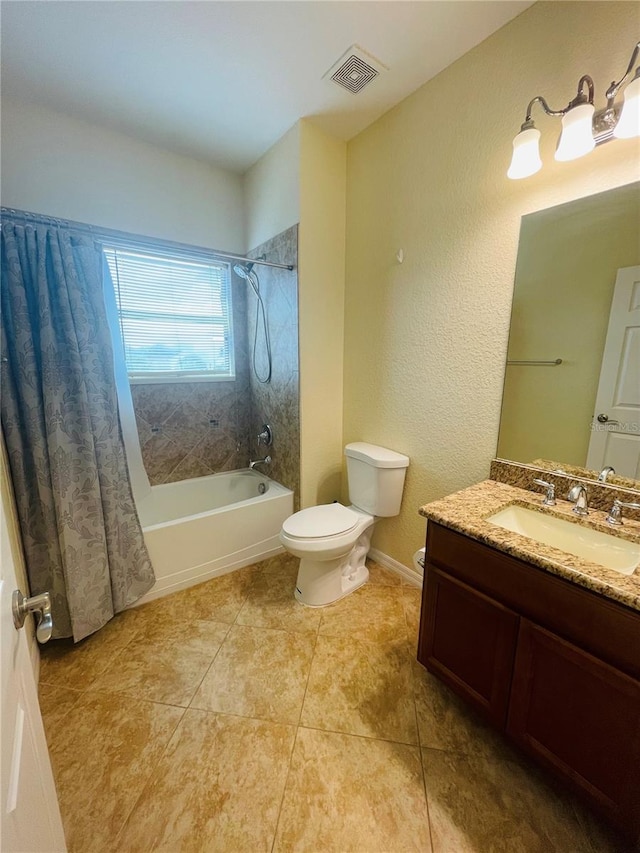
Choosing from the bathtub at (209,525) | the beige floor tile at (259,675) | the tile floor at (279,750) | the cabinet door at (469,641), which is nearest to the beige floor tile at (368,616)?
the tile floor at (279,750)

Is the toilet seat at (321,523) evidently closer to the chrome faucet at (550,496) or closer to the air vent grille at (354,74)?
the chrome faucet at (550,496)

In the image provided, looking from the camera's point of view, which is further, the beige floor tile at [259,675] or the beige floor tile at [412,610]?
the beige floor tile at [412,610]

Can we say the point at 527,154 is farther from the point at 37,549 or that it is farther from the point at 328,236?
the point at 37,549

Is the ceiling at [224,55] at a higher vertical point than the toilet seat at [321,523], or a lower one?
higher

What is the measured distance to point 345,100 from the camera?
5.75 feet

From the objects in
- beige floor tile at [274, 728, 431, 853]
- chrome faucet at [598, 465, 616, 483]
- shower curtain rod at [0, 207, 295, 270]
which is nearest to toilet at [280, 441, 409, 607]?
beige floor tile at [274, 728, 431, 853]

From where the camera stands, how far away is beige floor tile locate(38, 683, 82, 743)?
1.25m

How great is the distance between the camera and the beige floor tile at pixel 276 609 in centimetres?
173

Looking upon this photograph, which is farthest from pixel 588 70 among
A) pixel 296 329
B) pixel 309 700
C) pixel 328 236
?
pixel 309 700

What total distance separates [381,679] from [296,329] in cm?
186

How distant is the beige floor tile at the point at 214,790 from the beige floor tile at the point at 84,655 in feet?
1.70

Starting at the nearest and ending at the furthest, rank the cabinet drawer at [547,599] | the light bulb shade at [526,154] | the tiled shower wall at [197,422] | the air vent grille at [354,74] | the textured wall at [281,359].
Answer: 1. the cabinet drawer at [547,599]
2. the light bulb shade at [526,154]
3. the air vent grille at [354,74]
4. the textured wall at [281,359]
5. the tiled shower wall at [197,422]

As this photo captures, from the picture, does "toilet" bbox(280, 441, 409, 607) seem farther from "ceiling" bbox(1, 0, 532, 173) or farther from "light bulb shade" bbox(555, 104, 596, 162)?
"ceiling" bbox(1, 0, 532, 173)

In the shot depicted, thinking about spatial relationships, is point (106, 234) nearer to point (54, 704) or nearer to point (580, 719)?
point (54, 704)
